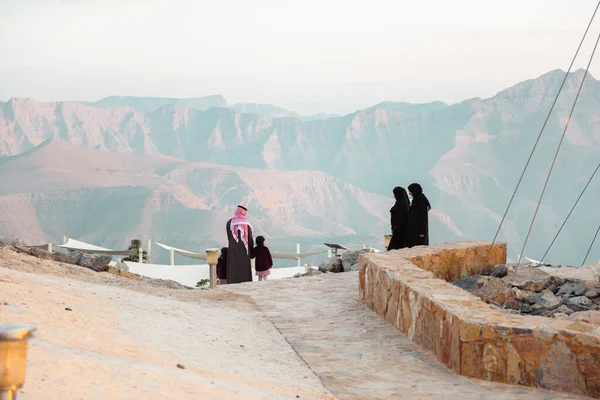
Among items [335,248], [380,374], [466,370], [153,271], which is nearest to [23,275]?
[380,374]

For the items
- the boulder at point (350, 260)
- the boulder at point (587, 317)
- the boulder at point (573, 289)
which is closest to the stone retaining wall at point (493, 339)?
the boulder at point (587, 317)

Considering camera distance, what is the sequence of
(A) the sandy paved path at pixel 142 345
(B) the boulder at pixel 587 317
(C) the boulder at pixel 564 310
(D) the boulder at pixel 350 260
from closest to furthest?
(A) the sandy paved path at pixel 142 345
(B) the boulder at pixel 587 317
(C) the boulder at pixel 564 310
(D) the boulder at pixel 350 260

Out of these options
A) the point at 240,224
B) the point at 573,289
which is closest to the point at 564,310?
the point at 573,289

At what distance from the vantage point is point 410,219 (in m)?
10.4

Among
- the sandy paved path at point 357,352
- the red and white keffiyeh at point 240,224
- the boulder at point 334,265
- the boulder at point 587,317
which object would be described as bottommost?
the boulder at point 334,265

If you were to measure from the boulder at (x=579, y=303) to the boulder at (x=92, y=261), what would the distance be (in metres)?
6.40

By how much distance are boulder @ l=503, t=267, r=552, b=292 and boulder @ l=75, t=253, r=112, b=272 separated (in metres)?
5.62

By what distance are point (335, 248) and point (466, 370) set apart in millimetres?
10063

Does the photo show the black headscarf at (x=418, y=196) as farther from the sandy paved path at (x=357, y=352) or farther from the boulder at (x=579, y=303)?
the boulder at (x=579, y=303)

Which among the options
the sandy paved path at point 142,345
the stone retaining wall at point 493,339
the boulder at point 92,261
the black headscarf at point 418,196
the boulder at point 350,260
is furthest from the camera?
the boulder at point 350,260

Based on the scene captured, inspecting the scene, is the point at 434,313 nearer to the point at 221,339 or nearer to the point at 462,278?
the point at 221,339

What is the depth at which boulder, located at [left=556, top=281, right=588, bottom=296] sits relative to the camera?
8368 mm

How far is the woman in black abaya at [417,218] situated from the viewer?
10.1 metres

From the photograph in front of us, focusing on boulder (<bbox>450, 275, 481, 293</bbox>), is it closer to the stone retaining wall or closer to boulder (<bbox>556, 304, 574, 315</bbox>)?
boulder (<bbox>556, 304, 574, 315</bbox>)
